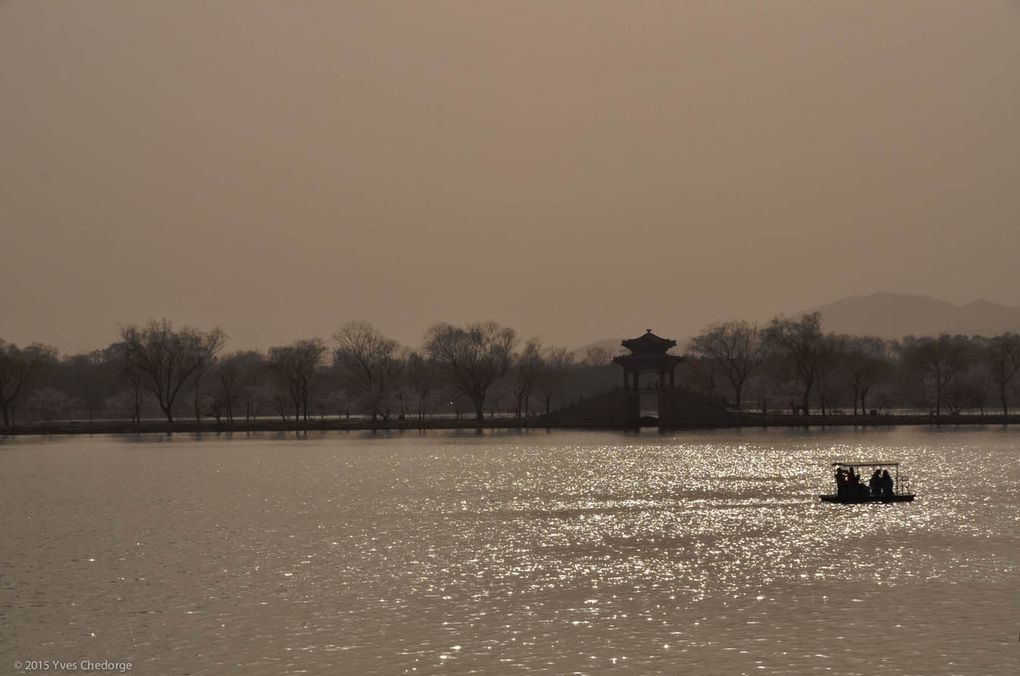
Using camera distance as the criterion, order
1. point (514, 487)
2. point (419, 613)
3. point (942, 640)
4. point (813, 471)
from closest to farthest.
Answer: point (942, 640), point (419, 613), point (514, 487), point (813, 471)

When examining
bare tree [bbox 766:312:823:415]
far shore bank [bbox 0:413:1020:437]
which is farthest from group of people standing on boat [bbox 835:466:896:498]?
bare tree [bbox 766:312:823:415]

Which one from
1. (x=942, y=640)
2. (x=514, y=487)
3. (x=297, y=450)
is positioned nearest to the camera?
(x=942, y=640)

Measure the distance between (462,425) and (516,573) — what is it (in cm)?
11707

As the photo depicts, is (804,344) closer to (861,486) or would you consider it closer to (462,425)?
(462,425)

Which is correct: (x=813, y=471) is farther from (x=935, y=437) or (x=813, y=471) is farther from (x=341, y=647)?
(x=341, y=647)

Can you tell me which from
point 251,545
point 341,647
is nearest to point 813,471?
point 251,545

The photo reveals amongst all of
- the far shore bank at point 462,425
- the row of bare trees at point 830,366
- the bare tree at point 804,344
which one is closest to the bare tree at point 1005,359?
the row of bare trees at point 830,366

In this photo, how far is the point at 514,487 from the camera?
69000 mm

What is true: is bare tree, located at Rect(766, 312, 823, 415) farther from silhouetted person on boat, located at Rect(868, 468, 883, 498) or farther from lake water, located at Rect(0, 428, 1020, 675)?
silhouetted person on boat, located at Rect(868, 468, 883, 498)

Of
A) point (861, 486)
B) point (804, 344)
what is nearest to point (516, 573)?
point (861, 486)

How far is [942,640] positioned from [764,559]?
40.8 feet

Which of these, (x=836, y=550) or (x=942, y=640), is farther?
(x=836, y=550)

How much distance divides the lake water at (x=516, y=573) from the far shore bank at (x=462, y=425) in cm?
6644

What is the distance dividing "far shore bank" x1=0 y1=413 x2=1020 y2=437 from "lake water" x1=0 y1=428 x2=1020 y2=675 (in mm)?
66439
